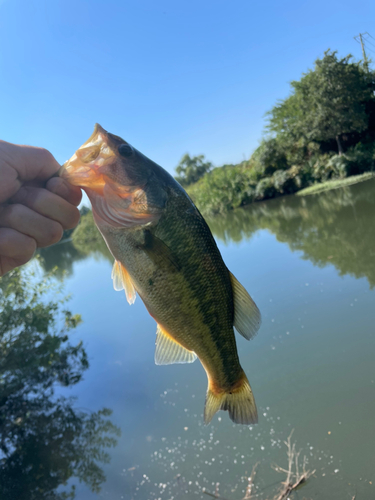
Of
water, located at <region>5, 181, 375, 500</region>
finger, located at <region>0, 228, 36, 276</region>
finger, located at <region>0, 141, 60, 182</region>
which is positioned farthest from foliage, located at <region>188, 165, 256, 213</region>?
finger, located at <region>0, 228, 36, 276</region>

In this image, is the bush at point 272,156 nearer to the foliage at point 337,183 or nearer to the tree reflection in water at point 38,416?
the foliage at point 337,183

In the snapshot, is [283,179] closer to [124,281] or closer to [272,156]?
[272,156]

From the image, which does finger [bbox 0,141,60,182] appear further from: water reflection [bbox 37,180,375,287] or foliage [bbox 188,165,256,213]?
foliage [bbox 188,165,256,213]

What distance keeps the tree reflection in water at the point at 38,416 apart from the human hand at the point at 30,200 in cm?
540

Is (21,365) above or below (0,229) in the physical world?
below

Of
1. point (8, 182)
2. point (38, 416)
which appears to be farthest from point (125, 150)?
point (38, 416)

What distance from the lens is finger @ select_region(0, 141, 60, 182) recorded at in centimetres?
163

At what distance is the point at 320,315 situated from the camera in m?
7.16

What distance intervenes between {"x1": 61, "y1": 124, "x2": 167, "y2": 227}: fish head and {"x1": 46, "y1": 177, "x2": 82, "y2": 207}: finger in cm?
4

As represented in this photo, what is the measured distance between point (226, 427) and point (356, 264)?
6.13 metres

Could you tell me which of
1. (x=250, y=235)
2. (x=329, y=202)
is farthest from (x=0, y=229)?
(x=329, y=202)

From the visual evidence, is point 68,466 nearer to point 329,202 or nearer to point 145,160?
point 145,160

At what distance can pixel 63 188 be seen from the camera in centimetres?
173

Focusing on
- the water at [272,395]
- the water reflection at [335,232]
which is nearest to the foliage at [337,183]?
the water reflection at [335,232]
